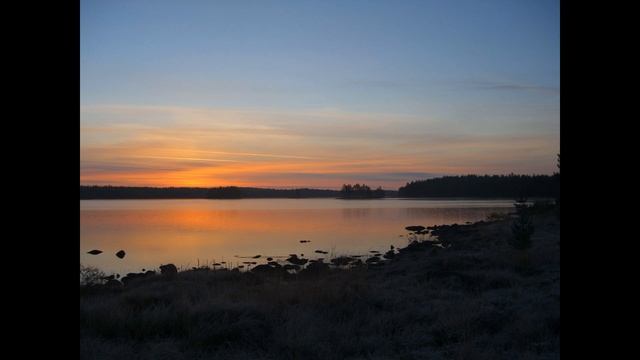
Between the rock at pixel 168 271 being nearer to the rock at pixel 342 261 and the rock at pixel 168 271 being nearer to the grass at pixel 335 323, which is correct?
the grass at pixel 335 323

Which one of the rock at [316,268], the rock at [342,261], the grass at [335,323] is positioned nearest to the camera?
the grass at [335,323]

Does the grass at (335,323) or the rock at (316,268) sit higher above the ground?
the grass at (335,323)

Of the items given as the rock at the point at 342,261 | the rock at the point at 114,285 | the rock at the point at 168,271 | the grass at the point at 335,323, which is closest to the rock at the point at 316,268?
the rock at the point at 342,261

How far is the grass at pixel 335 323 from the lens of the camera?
24.2ft

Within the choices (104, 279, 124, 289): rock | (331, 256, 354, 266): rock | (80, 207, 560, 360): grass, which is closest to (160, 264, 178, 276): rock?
(104, 279, 124, 289): rock

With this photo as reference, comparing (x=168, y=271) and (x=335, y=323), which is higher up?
(x=335, y=323)

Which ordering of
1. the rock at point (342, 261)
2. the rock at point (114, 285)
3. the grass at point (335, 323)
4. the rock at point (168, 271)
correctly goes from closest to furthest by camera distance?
the grass at point (335, 323), the rock at point (114, 285), the rock at point (168, 271), the rock at point (342, 261)

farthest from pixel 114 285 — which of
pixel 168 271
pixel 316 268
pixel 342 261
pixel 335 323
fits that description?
pixel 335 323

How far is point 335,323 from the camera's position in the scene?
350 inches

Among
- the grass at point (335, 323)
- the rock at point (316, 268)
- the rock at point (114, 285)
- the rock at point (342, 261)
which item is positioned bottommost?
the rock at point (342, 261)

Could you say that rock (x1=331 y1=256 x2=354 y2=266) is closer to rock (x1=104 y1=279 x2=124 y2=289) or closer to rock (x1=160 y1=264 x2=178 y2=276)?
rock (x1=160 y1=264 x2=178 y2=276)

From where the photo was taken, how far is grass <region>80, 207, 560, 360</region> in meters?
7.38

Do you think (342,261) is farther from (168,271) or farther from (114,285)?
(114,285)
